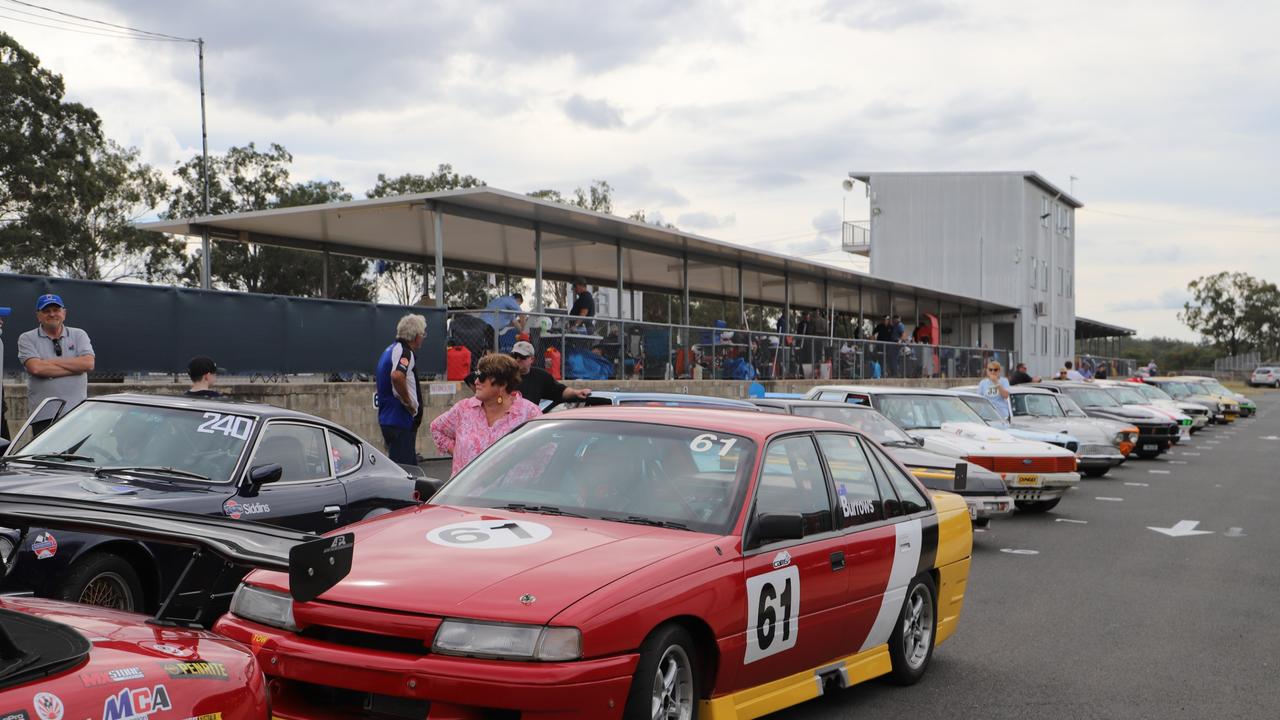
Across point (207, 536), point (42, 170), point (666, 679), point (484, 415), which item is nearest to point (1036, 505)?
point (484, 415)

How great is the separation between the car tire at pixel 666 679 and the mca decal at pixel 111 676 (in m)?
1.92

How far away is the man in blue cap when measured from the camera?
9.48m

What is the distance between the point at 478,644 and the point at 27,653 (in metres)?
1.72

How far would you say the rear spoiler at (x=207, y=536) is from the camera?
10.9 feet

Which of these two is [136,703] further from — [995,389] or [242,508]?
[995,389]

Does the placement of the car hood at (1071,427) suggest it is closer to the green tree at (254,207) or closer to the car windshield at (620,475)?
the car windshield at (620,475)

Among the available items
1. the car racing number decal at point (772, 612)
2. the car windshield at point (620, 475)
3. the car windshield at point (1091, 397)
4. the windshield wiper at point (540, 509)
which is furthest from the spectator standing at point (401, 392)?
the car windshield at point (1091, 397)

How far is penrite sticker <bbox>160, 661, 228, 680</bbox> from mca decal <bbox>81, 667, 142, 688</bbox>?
0.35 ft

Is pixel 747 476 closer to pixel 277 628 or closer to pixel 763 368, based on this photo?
pixel 277 628

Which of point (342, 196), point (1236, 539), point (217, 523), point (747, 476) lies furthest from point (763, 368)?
point (342, 196)

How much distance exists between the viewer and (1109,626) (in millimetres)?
8023

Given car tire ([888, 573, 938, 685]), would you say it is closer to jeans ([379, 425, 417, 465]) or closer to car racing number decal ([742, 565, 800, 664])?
car racing number decal ([742, 565, 800, 664])

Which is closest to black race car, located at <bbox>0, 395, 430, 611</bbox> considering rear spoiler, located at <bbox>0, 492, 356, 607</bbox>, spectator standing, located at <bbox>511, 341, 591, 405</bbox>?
spectator standing, located at <bbox>511, 341, 591, 405</bbox>

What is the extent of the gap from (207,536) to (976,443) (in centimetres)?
1137
